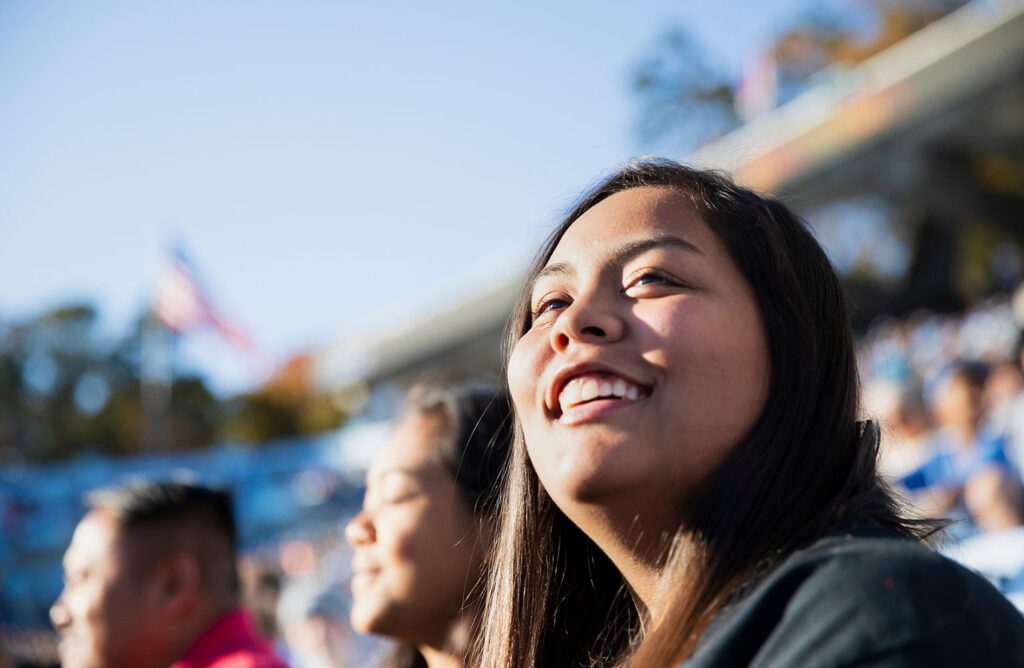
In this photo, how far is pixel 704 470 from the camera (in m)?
1.24

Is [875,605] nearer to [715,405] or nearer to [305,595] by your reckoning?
[715,405]

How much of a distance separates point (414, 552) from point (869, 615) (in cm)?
145

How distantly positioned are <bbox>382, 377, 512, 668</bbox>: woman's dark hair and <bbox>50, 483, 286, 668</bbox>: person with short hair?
89cm

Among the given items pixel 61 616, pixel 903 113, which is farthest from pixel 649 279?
pixel 903 113

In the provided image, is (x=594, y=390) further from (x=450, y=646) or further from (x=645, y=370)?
(x=450, y=646)

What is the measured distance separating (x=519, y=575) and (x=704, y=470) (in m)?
0.44

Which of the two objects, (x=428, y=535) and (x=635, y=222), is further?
(x=428, y=535)

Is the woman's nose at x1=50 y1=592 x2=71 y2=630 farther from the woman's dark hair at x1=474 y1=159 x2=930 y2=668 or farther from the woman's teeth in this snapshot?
the woman's teeth

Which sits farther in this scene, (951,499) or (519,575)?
(951,499)

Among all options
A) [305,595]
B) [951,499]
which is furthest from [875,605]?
[305,595]

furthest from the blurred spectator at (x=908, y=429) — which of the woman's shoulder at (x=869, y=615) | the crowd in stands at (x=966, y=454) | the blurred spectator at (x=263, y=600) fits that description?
the woman's shoulder at (x=869, y=615)

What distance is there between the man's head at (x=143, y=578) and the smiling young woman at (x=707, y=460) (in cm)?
189

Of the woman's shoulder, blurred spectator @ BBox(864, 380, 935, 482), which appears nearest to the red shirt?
the woman's shoulder

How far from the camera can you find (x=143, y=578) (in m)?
3.13
